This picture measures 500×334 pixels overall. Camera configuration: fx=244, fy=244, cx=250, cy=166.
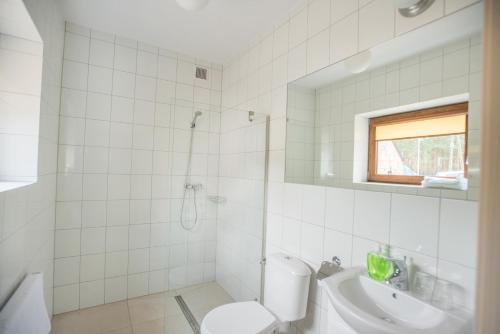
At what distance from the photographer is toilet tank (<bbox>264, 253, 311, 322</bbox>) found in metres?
1.47

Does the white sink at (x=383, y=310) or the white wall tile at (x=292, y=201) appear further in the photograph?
the white wall tile at (x=292, y=201)

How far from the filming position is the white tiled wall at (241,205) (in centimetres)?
208

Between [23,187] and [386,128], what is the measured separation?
1929mm

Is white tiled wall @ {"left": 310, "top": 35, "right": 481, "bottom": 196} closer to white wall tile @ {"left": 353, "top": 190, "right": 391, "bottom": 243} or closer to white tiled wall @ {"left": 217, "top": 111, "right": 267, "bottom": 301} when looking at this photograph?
white wall tile @ {"left": 353, "top": 190, "right": 391, "bottom": 243}

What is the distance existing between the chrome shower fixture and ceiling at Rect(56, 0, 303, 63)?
83 cm

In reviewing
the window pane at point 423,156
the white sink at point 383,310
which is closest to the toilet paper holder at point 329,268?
the white sink at point 383,310

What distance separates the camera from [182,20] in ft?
6.66

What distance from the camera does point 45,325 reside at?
129 centimetres

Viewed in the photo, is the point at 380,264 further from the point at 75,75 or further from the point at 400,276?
the point at 75,75

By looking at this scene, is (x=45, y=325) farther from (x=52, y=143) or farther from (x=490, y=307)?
(x=490, y=307)

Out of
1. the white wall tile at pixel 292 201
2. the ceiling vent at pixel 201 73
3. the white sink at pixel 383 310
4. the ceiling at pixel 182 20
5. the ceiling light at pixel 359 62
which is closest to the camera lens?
the white sink at pixel 383 310

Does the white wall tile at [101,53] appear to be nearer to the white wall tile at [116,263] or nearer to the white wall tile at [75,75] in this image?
the white wall tile at [75,75]

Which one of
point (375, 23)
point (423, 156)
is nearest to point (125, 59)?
point (375, 23)

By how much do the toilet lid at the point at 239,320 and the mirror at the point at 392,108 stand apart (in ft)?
2.98
